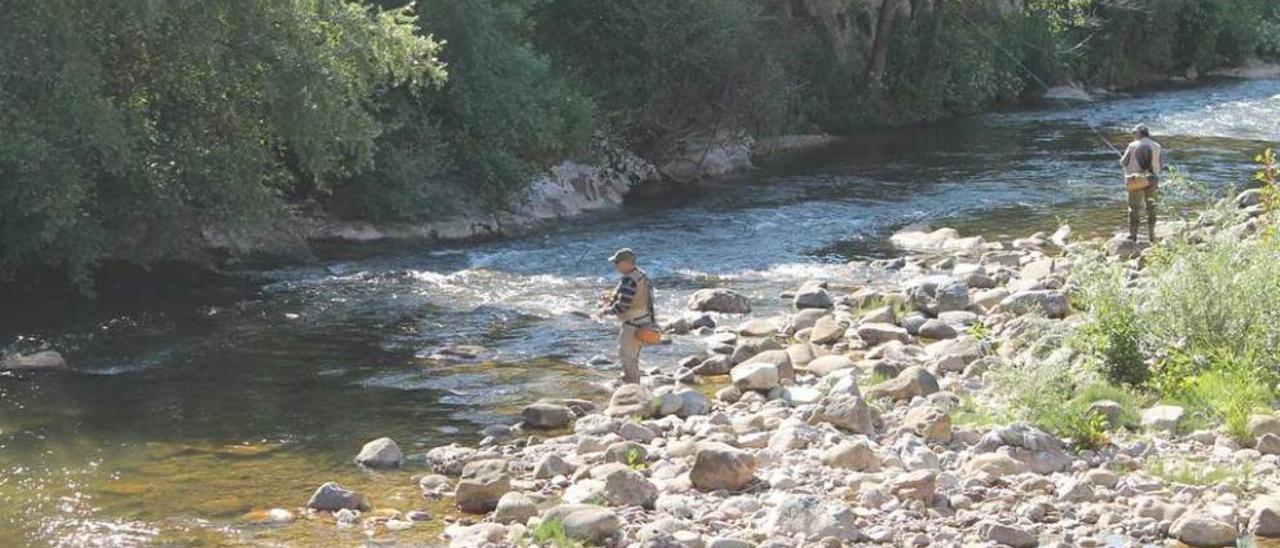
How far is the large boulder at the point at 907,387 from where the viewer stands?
1445 centimetres

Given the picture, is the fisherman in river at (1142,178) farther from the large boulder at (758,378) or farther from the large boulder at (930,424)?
the large boulder at (930,424)

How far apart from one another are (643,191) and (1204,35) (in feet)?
117

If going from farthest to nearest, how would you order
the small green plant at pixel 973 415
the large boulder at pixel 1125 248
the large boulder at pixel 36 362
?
the large boulder at pixel 1125 248, the large boulder at pixel 36 362, the small green plant at pixel 973 415

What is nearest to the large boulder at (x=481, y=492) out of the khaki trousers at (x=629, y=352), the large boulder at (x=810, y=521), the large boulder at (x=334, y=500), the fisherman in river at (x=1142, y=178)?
the large boulder at (x=334, y=500)

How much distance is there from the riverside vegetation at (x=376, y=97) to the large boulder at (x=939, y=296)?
27.1 feet

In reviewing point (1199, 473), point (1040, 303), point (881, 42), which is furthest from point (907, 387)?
point (881, 42)

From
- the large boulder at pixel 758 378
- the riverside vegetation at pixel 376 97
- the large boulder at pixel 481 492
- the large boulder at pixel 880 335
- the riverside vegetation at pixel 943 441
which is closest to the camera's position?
the riverside vegetation at pixel 943 441

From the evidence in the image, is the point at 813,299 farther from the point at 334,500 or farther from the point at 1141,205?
the point at 334,500

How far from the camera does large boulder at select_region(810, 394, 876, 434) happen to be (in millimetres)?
13172

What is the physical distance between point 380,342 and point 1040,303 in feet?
25.8

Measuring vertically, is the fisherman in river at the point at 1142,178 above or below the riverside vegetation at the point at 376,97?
below

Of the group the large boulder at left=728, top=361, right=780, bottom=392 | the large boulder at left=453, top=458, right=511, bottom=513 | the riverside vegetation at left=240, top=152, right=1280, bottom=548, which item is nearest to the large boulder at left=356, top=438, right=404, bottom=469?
the riverside vegetation at left=240, top=152, right=1280, bottom=548

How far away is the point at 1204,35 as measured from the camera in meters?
61.0

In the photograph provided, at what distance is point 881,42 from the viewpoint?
46.8m
